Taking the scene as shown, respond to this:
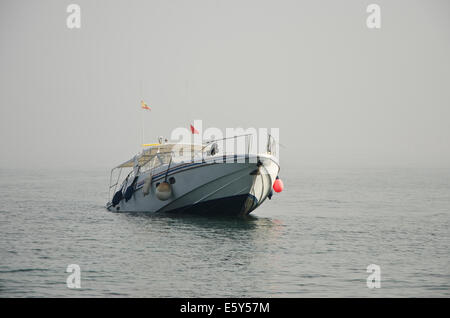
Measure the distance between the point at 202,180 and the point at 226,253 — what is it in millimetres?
7574

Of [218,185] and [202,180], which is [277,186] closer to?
[218,185]

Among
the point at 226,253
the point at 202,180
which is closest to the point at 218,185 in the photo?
the point at 202,180

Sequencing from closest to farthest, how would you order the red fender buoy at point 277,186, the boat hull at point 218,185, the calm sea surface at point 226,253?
the calm sea surface at point 226,253
the boat hull at point 218,185
the red fender buoy at point 277,186

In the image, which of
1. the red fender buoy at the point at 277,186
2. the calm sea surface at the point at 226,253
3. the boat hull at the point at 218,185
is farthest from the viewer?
the red fender buoy at the point at 277,186

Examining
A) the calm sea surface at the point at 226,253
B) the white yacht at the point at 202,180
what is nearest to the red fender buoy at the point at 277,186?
the white yacht at the point at 202,180

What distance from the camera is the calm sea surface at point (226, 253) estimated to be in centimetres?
1703

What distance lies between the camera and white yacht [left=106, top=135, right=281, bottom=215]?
28.4 m

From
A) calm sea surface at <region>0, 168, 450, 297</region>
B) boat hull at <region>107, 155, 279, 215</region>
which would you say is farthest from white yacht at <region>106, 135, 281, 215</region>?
calm sea surface at <region>0, 168, 450, 297</region>

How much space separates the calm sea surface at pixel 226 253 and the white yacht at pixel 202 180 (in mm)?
1017

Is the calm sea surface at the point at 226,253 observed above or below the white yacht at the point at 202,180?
below

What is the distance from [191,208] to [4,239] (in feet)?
31.5

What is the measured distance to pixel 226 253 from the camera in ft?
71.5

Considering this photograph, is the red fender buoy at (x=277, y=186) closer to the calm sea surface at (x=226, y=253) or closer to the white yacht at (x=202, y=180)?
the white yacht at (x=202, y=180)
